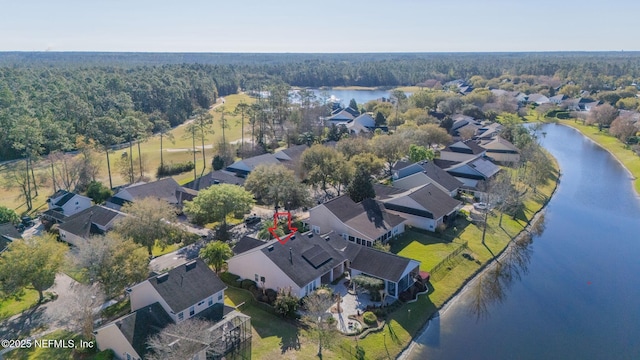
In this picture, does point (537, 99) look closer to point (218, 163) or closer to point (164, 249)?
point (218, 163)

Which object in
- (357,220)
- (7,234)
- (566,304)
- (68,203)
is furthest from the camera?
(68,203)

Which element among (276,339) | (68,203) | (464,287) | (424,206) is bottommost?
(464,287)

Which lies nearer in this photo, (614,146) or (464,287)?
(464,287)

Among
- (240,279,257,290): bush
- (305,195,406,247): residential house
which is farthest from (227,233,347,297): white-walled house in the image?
(305,195,406,247): residential house

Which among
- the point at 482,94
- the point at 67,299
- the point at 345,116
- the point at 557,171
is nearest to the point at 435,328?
the point at 67,299

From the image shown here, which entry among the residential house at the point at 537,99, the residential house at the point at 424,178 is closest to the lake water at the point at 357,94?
the residential house at the point at 537,99

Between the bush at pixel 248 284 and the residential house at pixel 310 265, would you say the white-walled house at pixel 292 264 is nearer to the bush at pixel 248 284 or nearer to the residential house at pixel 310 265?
the residential house at pixel 310 265

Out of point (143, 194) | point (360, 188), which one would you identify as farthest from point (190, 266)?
point (143, 194)

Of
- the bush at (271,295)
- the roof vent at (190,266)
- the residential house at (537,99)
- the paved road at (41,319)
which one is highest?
the residential house at (537,99)
